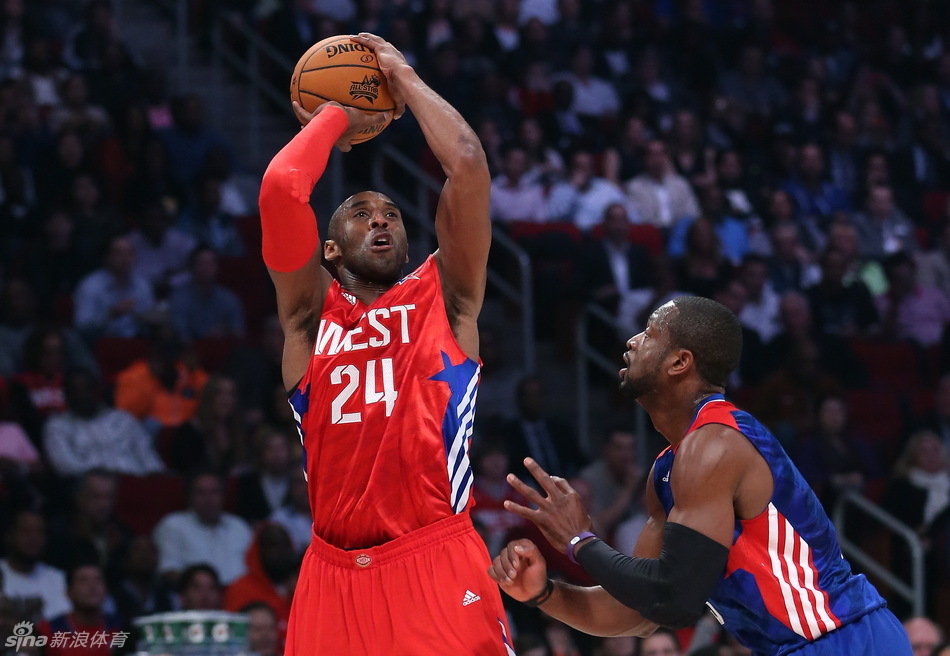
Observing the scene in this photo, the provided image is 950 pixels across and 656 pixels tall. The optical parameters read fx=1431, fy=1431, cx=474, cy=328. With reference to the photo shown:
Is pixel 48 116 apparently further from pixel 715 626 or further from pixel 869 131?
pixel 869 131

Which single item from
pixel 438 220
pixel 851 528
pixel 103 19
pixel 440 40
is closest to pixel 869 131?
pixel 440 40

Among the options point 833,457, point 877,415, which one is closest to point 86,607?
point 833,457

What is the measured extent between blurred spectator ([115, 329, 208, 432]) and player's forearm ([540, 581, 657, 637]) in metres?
6.18

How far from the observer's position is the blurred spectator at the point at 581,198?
12961 mm

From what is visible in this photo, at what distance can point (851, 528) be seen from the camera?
11.0 metres

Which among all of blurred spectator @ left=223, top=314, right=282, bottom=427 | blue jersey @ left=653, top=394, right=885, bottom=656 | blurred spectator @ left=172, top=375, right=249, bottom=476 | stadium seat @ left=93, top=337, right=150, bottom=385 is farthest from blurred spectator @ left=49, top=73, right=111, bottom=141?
blue jersey @ left=653, top=394, right=885, bottom=656

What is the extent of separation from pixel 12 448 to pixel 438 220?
5689 mm

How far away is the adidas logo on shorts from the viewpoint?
4418 millimetres

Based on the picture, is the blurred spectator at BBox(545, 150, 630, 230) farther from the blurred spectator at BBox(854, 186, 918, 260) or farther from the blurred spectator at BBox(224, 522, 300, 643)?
the blurred spectator at BBox(224, 522, 300, 643)

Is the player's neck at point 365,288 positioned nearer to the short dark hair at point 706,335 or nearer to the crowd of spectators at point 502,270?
the short dark hair at point 706,335

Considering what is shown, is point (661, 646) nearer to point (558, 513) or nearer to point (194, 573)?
point (194, 573)

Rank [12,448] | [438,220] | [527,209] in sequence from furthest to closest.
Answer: [527,209]
[12,448]
[438,220]

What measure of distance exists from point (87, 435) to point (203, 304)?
175 cm

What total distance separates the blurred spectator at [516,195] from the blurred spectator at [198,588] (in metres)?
5.18
